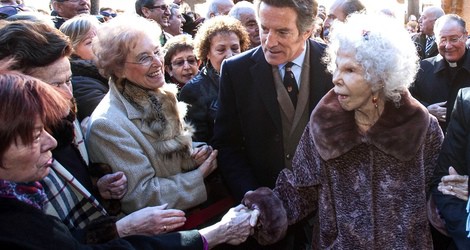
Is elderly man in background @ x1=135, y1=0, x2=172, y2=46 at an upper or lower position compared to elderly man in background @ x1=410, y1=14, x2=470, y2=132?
upper

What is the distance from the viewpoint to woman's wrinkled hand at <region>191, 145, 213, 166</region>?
286 centimetres

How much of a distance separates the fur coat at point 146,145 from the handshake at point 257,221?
0.29 metres

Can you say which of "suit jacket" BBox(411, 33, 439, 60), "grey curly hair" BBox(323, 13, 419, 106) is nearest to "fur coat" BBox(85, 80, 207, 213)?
"grey curly hair" BBox(323, 13, 419, 106)

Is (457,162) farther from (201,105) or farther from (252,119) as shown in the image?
(201,105)

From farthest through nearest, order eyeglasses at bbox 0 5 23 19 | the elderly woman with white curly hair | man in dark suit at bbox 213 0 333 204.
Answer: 1. eyeglasses at bbox 0 5 23 19
2. man in dark suit at bbox 213 0 333 204
3. the elderly woman with white curly hair

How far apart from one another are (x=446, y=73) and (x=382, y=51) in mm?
3105

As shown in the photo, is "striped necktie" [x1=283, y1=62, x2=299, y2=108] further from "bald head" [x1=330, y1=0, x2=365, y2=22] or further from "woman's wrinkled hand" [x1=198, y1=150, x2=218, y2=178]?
"bald head" [x1=330, y1=0, x2=365, y2=22]

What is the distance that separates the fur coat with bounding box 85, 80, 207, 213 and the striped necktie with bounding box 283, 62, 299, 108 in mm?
674

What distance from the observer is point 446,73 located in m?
4.98

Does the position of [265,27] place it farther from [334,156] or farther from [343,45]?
[334,156]

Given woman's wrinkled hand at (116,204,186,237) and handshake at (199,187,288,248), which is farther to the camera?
handshake at (199,187,288,248)

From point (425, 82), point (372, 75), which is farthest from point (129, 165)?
point (425, 82)

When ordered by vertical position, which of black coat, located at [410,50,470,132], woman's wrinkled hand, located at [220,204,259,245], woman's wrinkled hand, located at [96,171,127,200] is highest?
woman's wrinkled hand, located at [96,171,127,200]

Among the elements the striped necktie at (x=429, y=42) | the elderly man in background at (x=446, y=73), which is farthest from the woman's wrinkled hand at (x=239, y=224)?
the striped necktie at (x=429, y=42)
